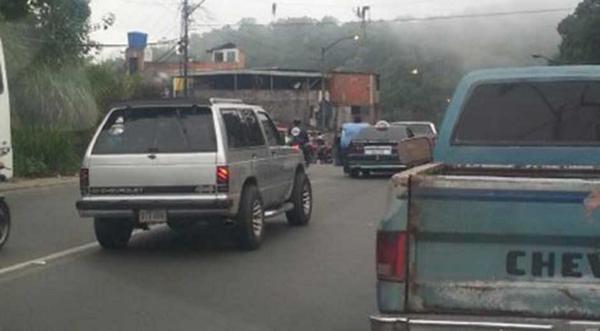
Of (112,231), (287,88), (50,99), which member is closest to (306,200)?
(112,231)

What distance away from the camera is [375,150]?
25312 millimetres

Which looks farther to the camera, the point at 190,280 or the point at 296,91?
the point at 296,91

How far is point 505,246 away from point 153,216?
6.54 m

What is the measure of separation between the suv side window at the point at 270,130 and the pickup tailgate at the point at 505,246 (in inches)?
312

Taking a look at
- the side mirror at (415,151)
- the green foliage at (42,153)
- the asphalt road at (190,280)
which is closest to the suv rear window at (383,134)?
the green foliage at (42,153)

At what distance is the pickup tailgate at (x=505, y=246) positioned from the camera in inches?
173

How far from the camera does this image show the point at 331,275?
31.1ft

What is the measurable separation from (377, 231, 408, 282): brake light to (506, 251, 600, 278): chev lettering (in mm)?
506

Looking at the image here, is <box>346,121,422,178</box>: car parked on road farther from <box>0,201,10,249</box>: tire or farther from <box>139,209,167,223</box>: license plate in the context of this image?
<box>139,209,167,223</box>: license plate

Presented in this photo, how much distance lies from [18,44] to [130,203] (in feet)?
59.2

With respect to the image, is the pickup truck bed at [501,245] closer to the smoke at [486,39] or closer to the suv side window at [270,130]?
the suv side window at [270,130]

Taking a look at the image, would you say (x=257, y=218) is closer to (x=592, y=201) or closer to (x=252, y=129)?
(x=252, y=129)

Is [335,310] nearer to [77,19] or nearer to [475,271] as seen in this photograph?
[475,271]

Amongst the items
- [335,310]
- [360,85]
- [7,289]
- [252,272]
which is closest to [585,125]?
[335,310]
